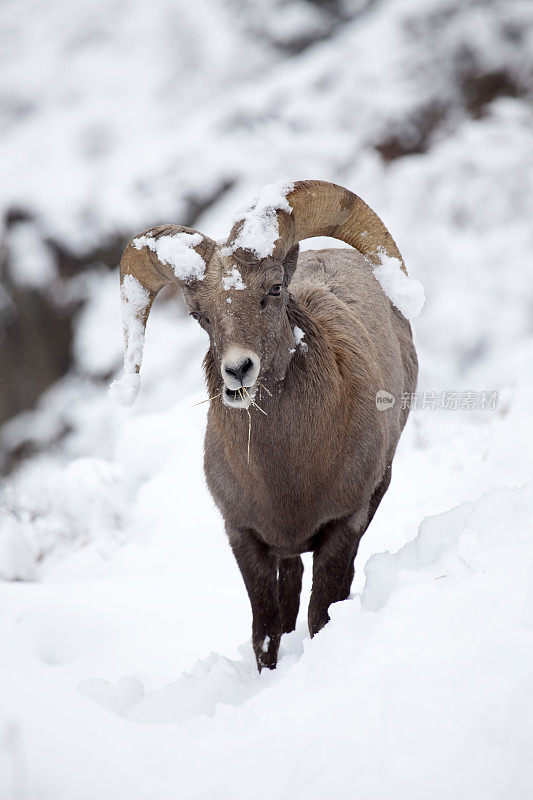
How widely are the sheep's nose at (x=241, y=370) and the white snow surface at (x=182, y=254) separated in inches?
20.9

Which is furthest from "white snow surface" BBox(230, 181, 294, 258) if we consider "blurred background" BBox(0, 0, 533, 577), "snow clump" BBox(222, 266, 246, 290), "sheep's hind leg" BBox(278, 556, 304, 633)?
"blurred background" BBox(0, 0, 533, 577)

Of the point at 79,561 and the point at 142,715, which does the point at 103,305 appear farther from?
the point at 142,715

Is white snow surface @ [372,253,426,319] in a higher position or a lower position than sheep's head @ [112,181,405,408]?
lower

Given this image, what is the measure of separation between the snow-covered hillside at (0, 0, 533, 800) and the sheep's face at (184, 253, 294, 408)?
1.79ft

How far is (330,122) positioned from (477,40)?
452 centimetres

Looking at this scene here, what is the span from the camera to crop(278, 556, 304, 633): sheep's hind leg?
14.5 feet

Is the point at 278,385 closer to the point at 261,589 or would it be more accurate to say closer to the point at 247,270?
the point at 247,270

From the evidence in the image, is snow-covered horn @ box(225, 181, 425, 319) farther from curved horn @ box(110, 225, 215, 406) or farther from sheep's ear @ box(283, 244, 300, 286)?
curved horn @ box(110, 225, 215, 406)

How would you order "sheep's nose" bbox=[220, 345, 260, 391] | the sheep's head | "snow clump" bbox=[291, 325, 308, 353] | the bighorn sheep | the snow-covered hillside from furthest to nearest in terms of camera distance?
"snow clump" bbox=[291, 325, 308, 353] → the bighorn sheep → the sheep's head → "sheep's nose" bbox=[220, 345, 260, 391] → the snow-covered hillside

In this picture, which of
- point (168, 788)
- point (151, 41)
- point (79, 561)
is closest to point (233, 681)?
point (168, 788)

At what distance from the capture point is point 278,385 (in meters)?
3.35

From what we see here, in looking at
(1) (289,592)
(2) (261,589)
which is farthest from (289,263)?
A: (1) (289,592)

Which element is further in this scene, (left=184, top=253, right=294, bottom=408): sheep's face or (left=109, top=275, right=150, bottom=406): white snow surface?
(left=109, top=275, right=150, bottom=406): white snow surface

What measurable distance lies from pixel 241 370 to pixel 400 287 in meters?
1.25
